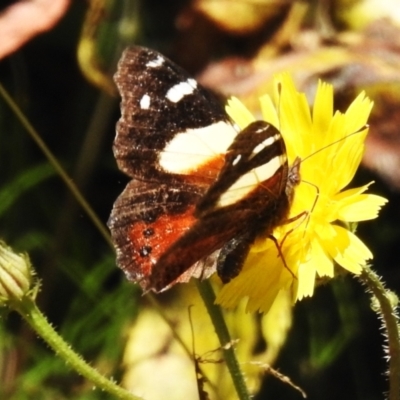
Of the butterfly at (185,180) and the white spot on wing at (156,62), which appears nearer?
the butterfly at (185,180)

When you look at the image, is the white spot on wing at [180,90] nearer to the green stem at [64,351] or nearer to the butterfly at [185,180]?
the butterfly at [185,180]

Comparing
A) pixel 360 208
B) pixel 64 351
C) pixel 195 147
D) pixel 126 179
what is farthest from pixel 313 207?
pixel 126 179

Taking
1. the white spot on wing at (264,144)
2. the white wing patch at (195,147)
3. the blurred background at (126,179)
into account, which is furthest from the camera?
the blurred background at (126,179)

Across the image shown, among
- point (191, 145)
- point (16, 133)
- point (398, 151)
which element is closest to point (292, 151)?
point (191, 145)

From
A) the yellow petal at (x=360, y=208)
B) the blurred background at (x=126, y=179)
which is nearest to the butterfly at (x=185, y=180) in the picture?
the yellow petal at (x=360, y=208)

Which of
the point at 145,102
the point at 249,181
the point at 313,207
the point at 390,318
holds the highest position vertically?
the point at 145,102

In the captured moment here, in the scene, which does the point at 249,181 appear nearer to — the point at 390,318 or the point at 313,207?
the point at 313,207

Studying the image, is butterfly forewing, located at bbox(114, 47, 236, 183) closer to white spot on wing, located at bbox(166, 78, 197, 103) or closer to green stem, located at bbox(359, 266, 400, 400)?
white spot on wing, located at bbox(166, 78, 197, 103)
